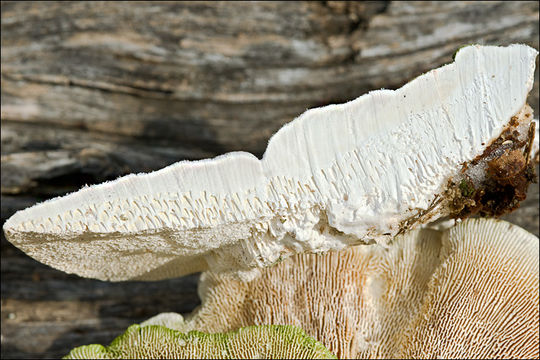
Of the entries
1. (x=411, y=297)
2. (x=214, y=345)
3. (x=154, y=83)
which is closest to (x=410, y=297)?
(x=411, y=297)

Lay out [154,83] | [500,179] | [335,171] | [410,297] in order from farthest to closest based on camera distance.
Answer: [154,83] → [410,297] → [500,179] → [335,171]

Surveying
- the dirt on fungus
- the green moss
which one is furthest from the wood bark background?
the dirt on fungus

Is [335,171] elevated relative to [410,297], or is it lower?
elevated

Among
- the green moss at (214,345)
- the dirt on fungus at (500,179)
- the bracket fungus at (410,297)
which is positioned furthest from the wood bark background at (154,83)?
the dirt on fungus at (500,179)

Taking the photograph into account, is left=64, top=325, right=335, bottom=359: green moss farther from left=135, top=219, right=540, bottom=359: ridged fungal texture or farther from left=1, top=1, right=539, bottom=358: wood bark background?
left=1, top=1, right=539, bottom=358: wood bark background

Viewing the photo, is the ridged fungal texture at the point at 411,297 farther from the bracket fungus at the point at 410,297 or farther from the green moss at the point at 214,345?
the green moss at the point at 214,345

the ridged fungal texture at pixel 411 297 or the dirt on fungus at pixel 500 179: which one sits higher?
the dirt on fungus at pixel 500 179

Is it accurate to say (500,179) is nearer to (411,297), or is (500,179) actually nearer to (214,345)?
(411,297)
